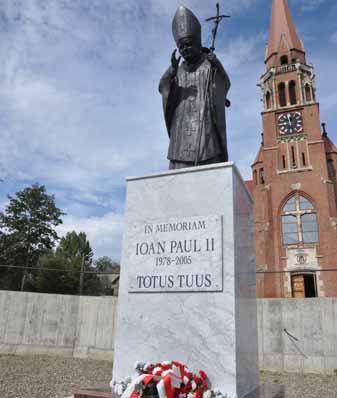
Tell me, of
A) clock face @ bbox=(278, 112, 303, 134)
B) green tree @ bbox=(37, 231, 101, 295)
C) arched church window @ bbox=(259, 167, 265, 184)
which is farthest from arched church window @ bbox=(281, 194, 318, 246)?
green tree @ bbox=(37, 231, 101, 295)

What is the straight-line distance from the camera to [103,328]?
34.6 feet

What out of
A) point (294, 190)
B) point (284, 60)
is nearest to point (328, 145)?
point (294, 190)

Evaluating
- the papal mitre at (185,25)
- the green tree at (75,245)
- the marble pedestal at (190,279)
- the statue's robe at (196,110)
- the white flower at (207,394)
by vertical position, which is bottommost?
the white flower at (207,394)

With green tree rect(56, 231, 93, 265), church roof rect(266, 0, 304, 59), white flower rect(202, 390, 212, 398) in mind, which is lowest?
white flower rect(202, 390, 212, 398)

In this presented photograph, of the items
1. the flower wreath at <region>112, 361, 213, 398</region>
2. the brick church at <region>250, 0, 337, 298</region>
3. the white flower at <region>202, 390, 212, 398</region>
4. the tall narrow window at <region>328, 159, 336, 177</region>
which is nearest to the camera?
the flower wreath at <region>112, 361, 213, 398</region>

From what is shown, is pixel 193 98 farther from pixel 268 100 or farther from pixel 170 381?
pixel 268 100

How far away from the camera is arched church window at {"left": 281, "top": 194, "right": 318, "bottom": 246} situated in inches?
990

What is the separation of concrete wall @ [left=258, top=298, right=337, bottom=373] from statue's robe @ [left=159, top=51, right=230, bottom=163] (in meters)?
6.83

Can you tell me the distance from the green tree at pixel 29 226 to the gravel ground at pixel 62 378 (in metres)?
27.3

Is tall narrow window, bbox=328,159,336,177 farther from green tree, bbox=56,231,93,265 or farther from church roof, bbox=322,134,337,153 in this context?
green tree, bbox=56,231,93,265

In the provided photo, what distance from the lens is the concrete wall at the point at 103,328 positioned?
358 inches

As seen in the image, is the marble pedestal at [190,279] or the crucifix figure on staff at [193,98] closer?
the marble pedestal at [190,279]

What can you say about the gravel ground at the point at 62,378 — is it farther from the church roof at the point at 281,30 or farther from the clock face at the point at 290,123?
the church roof at the point at 281,30

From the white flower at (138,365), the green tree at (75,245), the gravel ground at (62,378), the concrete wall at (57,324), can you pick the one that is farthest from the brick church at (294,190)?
the green tree at (75,245)
